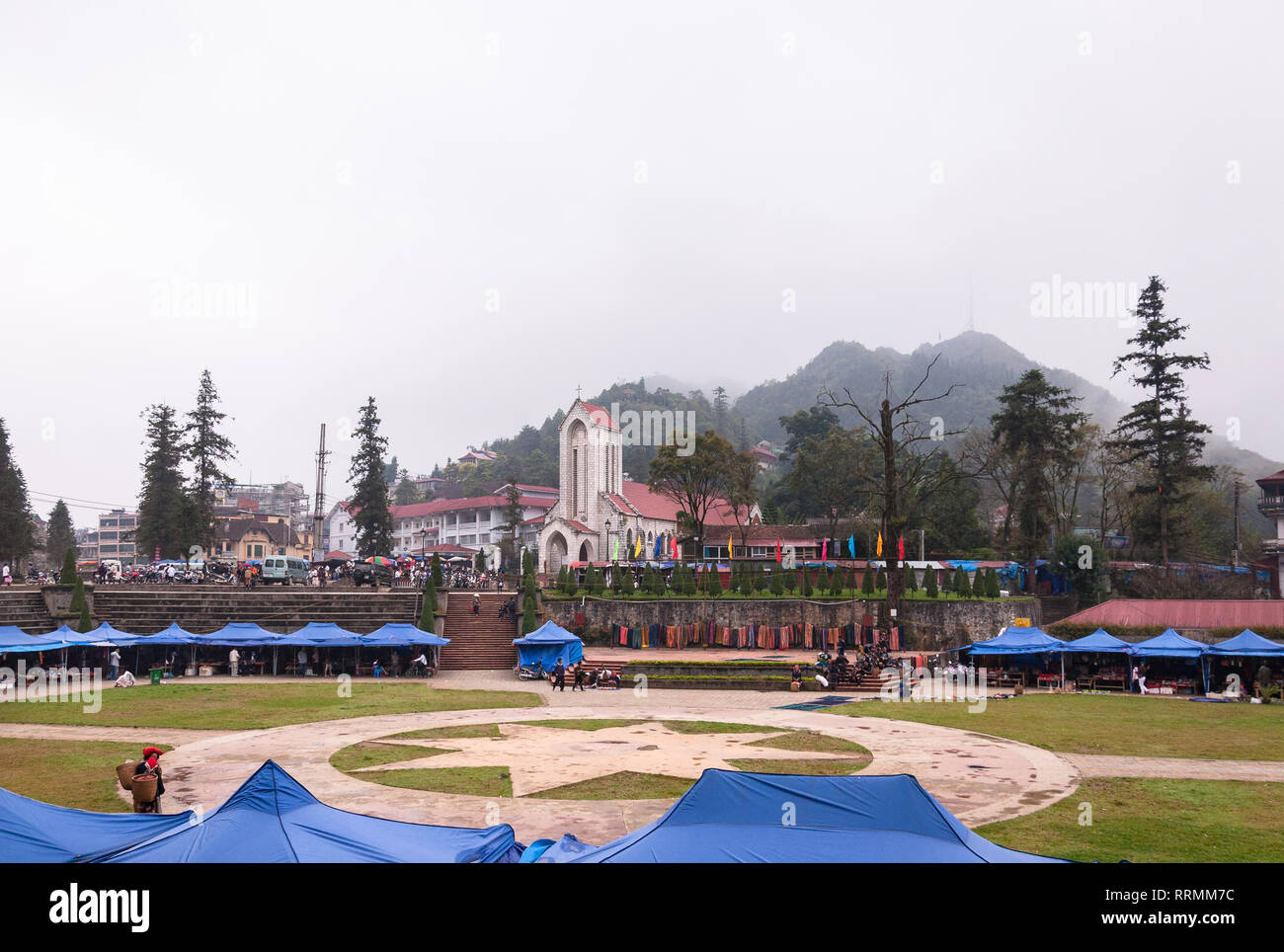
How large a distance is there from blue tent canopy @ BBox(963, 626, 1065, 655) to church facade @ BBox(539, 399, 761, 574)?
38.3m

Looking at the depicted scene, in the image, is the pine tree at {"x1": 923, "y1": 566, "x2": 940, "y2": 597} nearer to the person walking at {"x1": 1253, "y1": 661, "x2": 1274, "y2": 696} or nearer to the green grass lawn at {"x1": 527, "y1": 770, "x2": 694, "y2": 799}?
the person walking at {"x1": 1253, "y1": 661, "x2": 1274, "y2": 696}

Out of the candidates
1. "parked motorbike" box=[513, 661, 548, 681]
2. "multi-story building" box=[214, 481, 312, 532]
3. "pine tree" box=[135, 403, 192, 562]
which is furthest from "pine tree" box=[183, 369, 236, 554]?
"multi-story building" box=[214, 481, 312, 532]

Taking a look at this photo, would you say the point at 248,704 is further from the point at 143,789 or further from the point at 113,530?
the point at 113,530

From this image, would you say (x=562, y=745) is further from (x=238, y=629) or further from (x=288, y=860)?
(x=238, y=629)

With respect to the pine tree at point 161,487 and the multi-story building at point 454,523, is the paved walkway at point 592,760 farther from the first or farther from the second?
the multi-story building at point 454,523

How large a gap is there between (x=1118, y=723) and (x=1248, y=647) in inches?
395

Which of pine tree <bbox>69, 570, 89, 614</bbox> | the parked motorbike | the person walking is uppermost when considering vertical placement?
pine tree <bbox>69, 570, 89, 614</bbox>

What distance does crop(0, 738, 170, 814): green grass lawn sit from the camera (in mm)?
15789

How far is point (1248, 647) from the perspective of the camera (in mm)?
31156

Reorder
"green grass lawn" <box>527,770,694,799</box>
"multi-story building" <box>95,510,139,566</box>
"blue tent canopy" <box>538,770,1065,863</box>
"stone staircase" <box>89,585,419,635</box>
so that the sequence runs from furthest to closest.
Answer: "multi-story building" <box>95,510,139,566</box> < "stone staircase" <box>89,585,419,635</box> < "green grass lawn" <box>527,770,694,799</box> < "blue tent canopy" <box>538,770,1065,863</box>

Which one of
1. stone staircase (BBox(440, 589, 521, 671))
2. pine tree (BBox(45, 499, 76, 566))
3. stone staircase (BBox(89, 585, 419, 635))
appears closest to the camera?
stone staircase (BBox(440, 589, 521, 671))

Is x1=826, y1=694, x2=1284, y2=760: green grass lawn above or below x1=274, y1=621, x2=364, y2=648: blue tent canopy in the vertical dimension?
below

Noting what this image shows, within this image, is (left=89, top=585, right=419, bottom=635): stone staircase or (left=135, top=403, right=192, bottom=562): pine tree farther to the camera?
(left=135, top=403, right=192, bottom=562): pine tree
